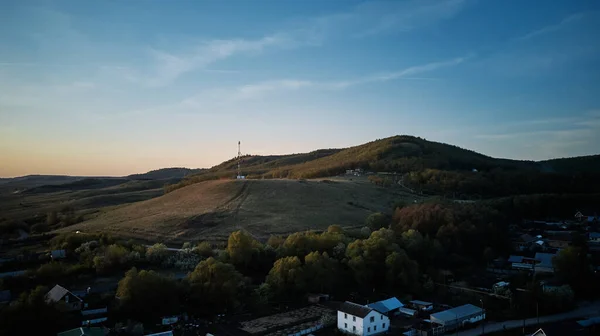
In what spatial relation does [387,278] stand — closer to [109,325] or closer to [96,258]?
[109,325]

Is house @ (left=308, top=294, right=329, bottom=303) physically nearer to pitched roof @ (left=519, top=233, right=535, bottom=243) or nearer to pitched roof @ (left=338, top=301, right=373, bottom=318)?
pitched roof @ (left=338, top=301, right=373, bottom=318)

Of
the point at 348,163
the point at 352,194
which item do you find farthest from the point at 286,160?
the point at 352,194

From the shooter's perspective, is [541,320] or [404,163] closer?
[541,320]

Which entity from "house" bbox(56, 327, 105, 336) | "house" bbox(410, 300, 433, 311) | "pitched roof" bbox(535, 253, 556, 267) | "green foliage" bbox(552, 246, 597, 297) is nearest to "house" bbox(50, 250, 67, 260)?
"house" bbox(56, 327, 105, 336)

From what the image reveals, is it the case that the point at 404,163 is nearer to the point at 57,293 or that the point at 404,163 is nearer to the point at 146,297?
the point at 146,297

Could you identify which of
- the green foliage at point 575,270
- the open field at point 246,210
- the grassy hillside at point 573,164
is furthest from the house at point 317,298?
the grassy hillside at point 573,164

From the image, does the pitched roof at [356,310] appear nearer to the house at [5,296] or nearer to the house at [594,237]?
the house at [5,296]

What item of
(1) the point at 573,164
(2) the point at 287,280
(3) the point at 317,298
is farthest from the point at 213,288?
(1) the point at 573,164
